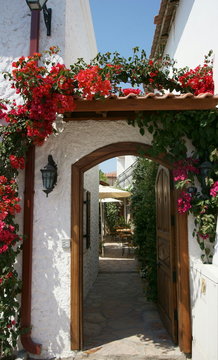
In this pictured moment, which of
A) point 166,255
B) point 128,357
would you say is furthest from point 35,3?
point 128,357

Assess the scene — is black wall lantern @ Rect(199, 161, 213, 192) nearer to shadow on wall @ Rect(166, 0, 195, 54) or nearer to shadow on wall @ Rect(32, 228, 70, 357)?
shadow on wall @ Rect(32, 228, 70, 357)

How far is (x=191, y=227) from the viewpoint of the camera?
4.10 meters

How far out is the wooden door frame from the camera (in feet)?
12.9

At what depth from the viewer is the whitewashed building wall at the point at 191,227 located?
3.17 meters

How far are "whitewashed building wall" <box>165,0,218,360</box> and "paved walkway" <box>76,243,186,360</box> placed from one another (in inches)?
28.4

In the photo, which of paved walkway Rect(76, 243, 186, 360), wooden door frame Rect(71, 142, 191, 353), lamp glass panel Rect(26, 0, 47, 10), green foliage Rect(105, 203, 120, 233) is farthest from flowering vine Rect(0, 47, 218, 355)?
green foliage Rect(105, 203, 120, 233)

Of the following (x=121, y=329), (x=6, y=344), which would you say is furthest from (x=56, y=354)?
(x=121, y=329)

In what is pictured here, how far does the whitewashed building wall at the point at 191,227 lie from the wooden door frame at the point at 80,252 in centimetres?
11

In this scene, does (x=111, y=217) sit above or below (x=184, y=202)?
below

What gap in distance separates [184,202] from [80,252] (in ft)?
5.57

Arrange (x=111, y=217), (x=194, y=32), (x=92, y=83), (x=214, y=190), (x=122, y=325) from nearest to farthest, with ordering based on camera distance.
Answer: (x=92, y=83)
(x=214, y=190)
(x=122, y=325)
(x=194, y=32)
(x=111, y=217)

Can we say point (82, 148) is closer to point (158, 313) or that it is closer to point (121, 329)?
point (121, 329)

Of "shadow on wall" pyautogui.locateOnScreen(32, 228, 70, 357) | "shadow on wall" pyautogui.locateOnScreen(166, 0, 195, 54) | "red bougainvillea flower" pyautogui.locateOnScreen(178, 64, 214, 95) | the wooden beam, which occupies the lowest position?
"shadow on wall" pyautogui.locateOnScreen(32, 228, 70, 357)

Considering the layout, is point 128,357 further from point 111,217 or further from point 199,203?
point 111,217
